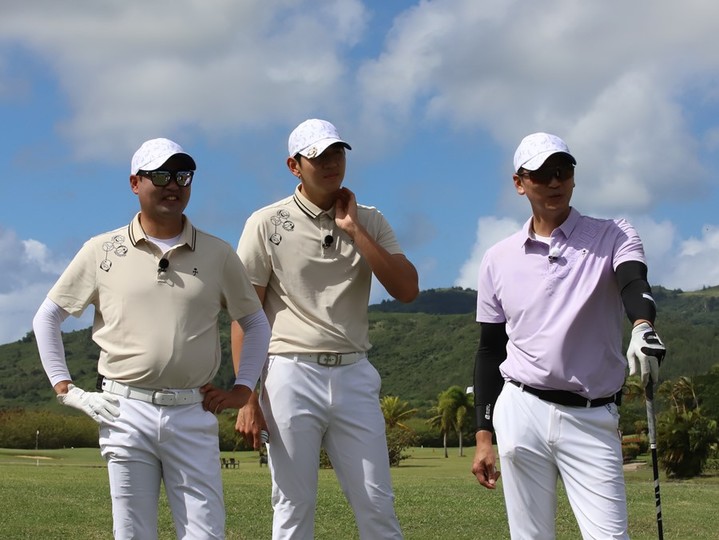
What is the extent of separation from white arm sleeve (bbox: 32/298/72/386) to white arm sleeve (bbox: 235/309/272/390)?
1.00 metres

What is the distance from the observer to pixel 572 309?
221 inches

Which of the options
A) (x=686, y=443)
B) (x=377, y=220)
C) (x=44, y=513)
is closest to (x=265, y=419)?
(x=377, y=220)

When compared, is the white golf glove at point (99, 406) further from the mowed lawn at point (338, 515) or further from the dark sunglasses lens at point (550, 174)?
the mowed lawn at point (338, 515)

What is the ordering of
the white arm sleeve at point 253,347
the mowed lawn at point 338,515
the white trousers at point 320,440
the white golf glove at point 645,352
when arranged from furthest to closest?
the mowed lawn at point 338,515 → the white trousers at point 320,440 → the white arm sleeve at point 253,347 → the white golf glove at point 645,352

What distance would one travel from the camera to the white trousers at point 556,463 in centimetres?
552

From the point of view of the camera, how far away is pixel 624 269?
217 inches

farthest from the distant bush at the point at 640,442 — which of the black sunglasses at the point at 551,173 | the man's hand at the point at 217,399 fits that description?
the black sunglasses at the point at 551,173

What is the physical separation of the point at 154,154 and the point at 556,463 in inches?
109

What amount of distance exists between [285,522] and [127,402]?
1306 mm

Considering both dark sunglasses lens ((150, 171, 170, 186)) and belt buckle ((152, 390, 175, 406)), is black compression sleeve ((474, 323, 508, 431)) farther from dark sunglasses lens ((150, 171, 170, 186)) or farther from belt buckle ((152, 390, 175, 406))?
dark sunglasses lens ((150, 171, 170, 186))

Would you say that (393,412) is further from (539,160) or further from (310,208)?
(539,160)

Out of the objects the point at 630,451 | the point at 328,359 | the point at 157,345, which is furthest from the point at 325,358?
the point at 630,451

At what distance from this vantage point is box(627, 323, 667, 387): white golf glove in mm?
5129

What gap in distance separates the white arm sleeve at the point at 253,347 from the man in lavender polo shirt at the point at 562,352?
1437mm
